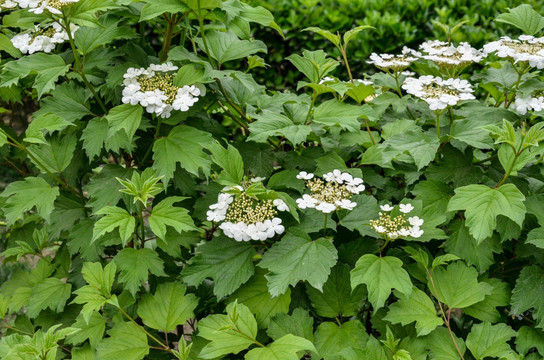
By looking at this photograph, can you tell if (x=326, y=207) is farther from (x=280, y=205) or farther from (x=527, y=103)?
(x=527, y=103)

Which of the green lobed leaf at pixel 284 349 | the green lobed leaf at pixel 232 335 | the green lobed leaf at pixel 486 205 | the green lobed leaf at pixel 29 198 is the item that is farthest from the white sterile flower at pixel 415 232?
the green lobed leaf at pixel 29 198

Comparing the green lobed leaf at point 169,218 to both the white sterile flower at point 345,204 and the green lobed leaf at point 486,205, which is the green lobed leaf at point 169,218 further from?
the green lobed leaf at point 486,205

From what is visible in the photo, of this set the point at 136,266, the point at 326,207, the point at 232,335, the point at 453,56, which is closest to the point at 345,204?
the point at 326,207

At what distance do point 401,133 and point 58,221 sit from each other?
1430 millimetres

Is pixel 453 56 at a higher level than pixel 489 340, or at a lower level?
higher

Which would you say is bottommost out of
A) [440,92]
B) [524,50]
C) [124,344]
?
[124,344]

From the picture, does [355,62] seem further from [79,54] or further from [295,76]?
[79,54]

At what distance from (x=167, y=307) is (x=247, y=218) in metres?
0.51

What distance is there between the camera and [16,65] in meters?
2.08

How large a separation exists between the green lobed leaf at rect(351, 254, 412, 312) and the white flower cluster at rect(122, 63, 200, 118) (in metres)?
0.83

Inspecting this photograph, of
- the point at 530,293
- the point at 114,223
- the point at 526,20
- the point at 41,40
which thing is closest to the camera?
the point at 114,223

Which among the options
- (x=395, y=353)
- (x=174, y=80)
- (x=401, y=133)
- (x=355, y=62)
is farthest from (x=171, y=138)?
(x=355, y=62)

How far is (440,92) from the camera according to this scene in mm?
2049

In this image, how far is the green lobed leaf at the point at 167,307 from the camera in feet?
6.54
